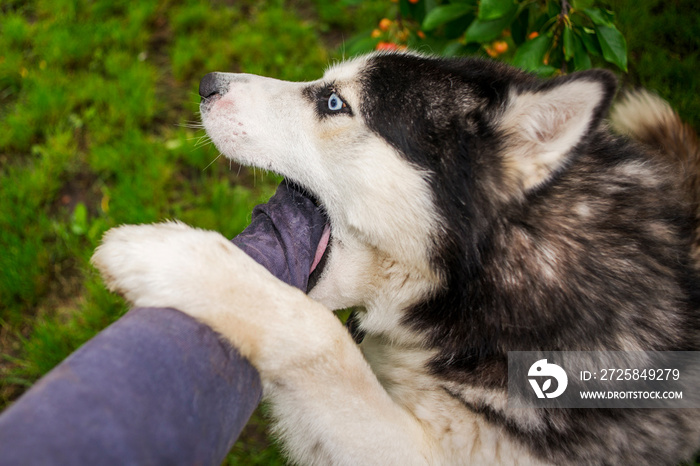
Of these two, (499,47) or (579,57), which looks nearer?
(579,57)

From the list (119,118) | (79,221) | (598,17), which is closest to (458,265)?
(598,17)

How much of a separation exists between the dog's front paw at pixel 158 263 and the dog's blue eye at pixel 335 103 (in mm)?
864

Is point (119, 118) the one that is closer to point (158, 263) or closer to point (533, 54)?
point (158, 263)

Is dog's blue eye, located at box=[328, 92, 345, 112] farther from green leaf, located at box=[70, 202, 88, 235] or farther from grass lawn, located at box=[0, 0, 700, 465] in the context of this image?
green leaf, located at box=[70, 202, 88, 235]

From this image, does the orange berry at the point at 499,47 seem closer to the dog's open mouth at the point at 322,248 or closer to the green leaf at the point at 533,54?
the green leaf at the point at 533,54

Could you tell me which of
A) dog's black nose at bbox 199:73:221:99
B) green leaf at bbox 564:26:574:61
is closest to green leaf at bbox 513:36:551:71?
green leaf at bbox 564:26:574:61

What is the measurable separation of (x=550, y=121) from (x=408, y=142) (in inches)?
20.3

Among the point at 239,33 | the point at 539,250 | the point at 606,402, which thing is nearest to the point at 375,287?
the point at 539,250

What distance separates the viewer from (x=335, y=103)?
6.97 ft

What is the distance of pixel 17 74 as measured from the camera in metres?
3.98

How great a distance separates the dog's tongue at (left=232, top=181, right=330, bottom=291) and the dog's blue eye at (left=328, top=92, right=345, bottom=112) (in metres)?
0.38

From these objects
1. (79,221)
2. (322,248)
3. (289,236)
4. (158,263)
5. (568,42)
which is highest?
(568,42)

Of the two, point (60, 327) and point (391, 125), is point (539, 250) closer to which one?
point (391, 125)

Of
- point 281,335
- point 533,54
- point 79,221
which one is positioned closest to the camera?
point 281,335
